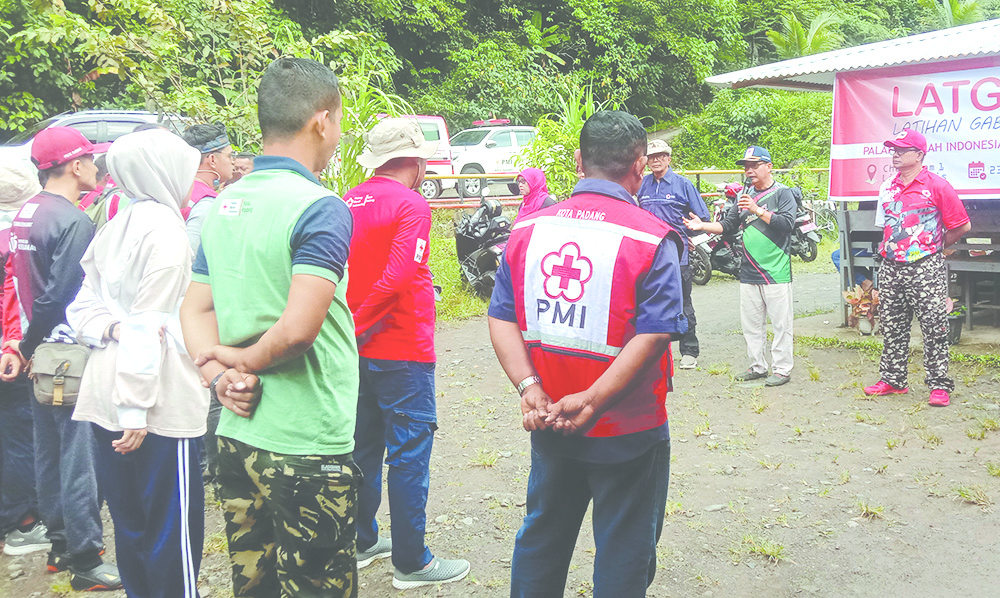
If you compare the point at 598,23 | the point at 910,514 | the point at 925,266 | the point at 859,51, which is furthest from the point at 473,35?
the point at 910,514

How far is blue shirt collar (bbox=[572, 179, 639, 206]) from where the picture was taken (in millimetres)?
2682

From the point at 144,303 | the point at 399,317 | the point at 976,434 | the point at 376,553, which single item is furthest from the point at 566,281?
the point at 976,434

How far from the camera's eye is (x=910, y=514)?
439 centimetres

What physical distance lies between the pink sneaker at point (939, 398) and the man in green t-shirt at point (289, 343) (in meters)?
5.35

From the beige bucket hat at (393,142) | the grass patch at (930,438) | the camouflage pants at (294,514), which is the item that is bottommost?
the grass patch at (930,438)

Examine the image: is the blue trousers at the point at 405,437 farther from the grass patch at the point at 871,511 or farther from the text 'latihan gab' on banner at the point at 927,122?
the text 'latihan gab' on banner at the point at 927,122

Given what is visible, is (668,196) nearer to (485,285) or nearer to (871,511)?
(871,511)

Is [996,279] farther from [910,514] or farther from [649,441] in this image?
[649,441]

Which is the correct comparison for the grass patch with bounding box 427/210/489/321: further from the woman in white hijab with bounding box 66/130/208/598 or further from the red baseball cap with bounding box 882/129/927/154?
the woman in white hijab with bounding box 66/130/208/598

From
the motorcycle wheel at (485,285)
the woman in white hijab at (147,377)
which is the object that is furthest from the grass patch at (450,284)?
the woman in white hijab at (147,377)

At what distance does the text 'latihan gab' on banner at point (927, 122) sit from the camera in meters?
7.74

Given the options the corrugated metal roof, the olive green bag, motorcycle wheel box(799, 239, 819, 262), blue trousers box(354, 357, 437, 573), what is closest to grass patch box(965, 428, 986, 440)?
the corrugated metal roof

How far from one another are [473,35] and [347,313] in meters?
24.0

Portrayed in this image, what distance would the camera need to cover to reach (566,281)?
104 inches
